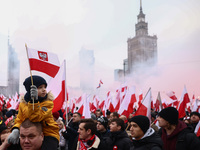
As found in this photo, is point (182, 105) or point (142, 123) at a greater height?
point (182, 105)

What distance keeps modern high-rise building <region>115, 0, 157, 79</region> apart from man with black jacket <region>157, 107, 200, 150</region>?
2515 inches

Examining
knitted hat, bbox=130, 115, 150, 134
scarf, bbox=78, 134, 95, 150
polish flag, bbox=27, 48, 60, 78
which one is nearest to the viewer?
polish flag, bbox=27, 48, 60, 78

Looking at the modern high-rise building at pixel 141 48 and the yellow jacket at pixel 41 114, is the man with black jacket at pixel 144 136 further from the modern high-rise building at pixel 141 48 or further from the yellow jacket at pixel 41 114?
the modern high-rise building at pixel 141 48

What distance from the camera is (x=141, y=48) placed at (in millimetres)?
75688

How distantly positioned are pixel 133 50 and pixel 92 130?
7638 cm

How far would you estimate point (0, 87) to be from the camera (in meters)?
63.8

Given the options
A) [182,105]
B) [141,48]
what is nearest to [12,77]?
[141,48]

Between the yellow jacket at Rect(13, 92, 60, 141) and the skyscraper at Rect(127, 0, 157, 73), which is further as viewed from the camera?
the skyscraper at Rect(127, 0, 157, 73)

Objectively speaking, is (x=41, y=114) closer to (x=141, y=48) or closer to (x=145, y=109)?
(x=145, y=109)

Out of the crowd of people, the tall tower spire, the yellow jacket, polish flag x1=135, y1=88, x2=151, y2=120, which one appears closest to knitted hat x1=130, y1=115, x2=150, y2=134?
the crowd of people

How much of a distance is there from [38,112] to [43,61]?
132 centimetres

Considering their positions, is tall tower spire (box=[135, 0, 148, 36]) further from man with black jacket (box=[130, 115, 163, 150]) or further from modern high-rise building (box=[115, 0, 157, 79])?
man with black jacket (box=[130, 115, 163, 150])

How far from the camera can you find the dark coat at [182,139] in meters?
3.45

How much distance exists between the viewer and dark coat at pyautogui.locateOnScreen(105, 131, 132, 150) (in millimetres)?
4035
